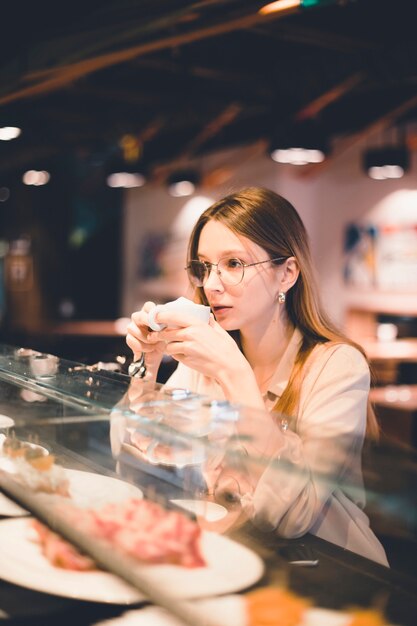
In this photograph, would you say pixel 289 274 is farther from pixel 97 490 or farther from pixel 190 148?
pixel 190 148

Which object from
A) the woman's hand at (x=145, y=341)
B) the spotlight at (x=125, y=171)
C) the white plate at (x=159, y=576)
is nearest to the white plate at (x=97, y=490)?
the white plate at (x=159, y=576)

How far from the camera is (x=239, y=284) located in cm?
206

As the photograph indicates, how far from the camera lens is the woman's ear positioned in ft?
7.02

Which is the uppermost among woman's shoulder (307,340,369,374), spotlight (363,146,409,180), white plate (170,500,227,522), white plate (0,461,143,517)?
spotlight (363,146,409,180)

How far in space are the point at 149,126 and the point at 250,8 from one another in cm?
650

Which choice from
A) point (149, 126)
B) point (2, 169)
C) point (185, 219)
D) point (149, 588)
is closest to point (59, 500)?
point (149, 588)

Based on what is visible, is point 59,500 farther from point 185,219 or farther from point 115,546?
point 185,219

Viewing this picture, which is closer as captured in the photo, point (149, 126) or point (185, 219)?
point (149, 126)

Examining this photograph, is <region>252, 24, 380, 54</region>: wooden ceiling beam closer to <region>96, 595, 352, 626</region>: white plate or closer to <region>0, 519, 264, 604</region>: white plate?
<region>0, 519, 264, 604</region>: white plate

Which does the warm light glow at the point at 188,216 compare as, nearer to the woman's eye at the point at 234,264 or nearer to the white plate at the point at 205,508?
the woman's eye at the point at 234,264

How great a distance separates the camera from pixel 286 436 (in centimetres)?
136

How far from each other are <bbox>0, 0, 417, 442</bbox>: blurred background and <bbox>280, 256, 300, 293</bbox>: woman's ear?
40 cm

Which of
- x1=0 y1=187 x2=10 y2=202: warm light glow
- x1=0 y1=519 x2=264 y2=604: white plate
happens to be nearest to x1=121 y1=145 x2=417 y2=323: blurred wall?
x1=0 y1=187 x2=10 y2=202: warm light glow

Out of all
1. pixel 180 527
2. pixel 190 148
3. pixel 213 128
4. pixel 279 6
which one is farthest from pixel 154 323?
pixel 190 148
